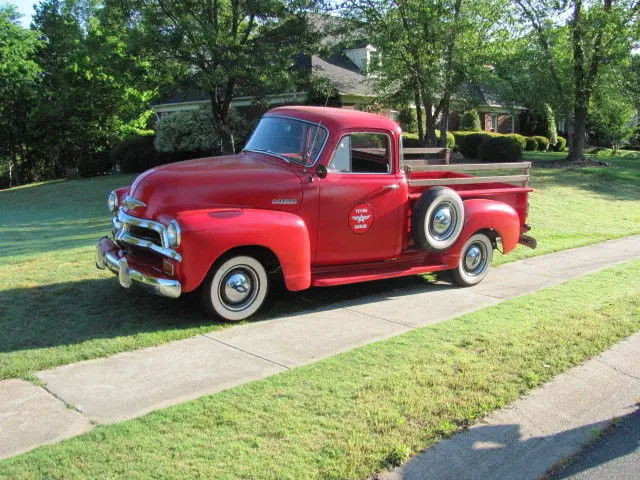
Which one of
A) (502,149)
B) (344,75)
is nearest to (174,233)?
(502,149)

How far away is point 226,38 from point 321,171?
12.8 m

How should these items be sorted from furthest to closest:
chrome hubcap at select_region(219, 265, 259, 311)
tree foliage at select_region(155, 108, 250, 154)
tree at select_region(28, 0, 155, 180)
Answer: tree at select_region(28, 0, 155, 180) < tree foliage at select_region(155, 108, 250, 154) < chrome hubcap at select_region(219, 265, 259, 311)

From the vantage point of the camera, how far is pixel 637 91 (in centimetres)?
3441

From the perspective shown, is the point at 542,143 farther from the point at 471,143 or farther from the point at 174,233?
the point at 174,233

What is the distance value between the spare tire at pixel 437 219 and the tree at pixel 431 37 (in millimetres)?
12191

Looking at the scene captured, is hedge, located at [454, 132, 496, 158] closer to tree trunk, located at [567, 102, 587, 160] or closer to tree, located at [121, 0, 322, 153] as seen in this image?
tree trunk, located at [567, 102, 587, 160]

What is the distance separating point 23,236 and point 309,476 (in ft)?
36.9

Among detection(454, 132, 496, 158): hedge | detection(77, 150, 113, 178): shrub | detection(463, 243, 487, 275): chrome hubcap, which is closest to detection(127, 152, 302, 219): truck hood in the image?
detection(463, 243, 487, 275): chrome hubcap

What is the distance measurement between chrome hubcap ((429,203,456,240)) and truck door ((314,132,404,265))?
0.41m

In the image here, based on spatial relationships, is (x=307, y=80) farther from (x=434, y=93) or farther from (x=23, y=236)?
(x=23, y=236)

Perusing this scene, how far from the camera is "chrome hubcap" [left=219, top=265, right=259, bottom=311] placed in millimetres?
6074

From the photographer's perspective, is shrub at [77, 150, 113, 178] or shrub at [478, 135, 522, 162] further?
shrub at [77, 150, 113, 178]

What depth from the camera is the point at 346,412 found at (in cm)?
414

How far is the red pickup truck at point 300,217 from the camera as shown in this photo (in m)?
5.86
